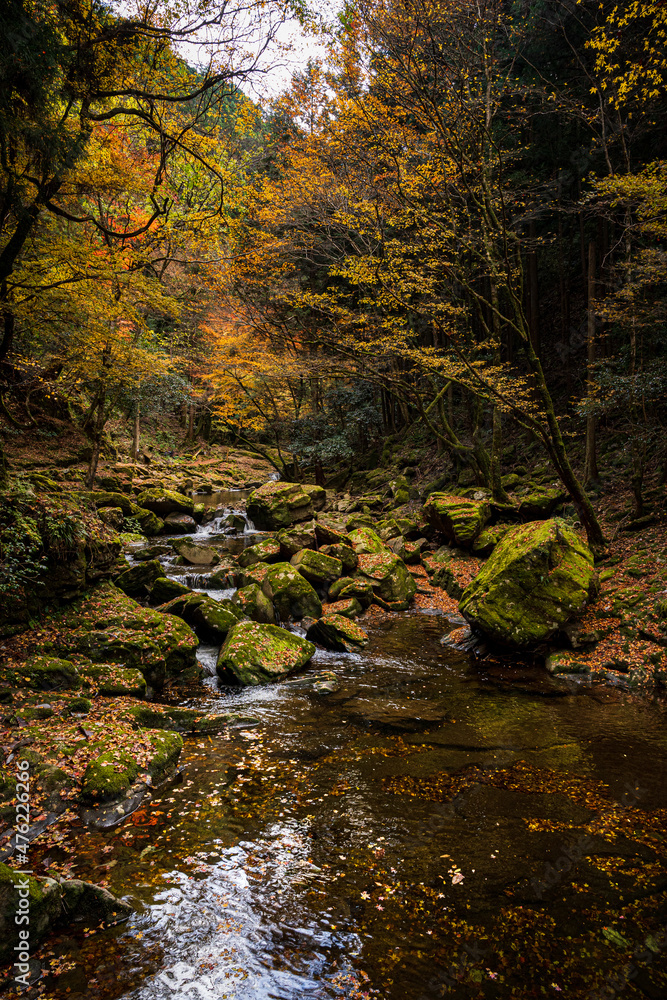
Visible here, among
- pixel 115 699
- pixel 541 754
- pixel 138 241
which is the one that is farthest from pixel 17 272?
pixel 541 754

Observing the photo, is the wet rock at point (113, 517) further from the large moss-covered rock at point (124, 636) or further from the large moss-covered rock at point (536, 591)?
the large moss-covered rock at point (536, 591)

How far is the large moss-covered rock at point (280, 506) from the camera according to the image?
16938mm

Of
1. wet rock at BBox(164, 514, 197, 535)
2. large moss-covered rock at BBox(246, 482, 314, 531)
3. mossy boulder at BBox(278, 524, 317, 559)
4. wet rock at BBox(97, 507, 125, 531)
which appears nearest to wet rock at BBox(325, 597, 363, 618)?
mossy boulder at BBox(278, 524, 317, 559)

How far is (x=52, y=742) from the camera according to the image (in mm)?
4906

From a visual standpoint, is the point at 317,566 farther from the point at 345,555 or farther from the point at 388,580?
the point at 388,580

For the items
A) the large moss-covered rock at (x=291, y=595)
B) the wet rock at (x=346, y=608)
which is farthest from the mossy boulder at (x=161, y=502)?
the wet rock at (x=346, y=608)

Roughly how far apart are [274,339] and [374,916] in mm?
19052

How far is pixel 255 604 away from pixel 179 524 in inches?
372

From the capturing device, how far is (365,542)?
44.7ft

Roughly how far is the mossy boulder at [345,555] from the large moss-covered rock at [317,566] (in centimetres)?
23

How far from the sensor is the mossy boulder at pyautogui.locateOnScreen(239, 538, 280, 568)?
12648 millimetres

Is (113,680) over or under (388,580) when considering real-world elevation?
under

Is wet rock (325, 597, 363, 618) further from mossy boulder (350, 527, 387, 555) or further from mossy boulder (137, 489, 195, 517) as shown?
mossy boulder (137, 489, 195, 517)

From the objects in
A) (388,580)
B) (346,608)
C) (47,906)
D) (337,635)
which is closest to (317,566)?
(346,608)
